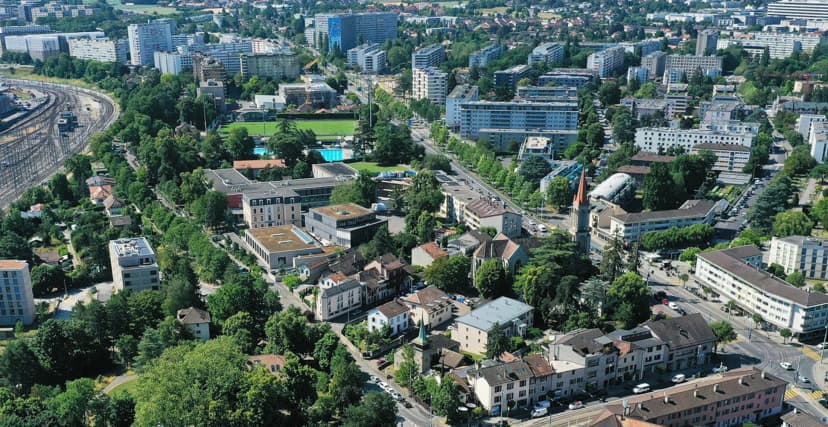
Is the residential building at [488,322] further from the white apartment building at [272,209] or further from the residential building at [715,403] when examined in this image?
the white apartment building at [272,209]

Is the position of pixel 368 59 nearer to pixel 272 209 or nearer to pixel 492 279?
pixel 272 209

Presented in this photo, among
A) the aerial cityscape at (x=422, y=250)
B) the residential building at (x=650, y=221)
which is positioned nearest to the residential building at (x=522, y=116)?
the aerial cityscape at (x=422, y=250)

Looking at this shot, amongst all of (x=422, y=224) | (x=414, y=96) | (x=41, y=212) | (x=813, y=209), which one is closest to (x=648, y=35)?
(x=414, y=96)

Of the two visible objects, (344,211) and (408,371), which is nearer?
(408,371)

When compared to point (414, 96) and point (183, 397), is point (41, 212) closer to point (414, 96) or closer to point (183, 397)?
point (183, 397)

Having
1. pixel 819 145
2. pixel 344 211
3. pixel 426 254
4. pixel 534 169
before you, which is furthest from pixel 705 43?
pixel 426 254
